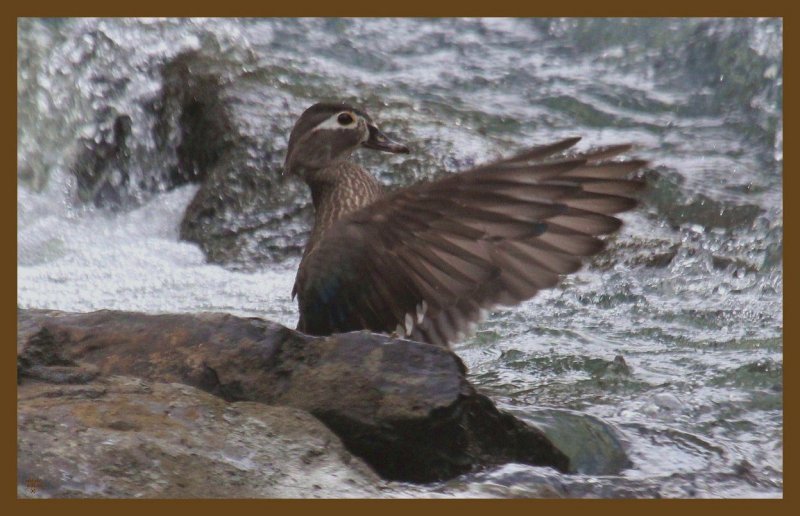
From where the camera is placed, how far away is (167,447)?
334 cm

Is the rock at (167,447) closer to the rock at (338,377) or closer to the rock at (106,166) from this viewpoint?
the rock at (338,377)

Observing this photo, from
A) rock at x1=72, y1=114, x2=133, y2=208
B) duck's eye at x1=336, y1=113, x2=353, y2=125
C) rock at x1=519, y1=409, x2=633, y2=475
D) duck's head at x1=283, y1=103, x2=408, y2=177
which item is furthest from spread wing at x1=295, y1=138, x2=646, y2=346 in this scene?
rock at x1=72, y1=114, x2=133, y2=208

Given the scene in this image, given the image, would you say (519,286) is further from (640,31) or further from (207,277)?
(640,31)

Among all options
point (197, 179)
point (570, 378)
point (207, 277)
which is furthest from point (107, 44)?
point (570, 378)

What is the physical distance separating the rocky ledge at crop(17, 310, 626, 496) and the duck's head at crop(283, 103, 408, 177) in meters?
1.35

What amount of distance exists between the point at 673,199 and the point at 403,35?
14.3ft

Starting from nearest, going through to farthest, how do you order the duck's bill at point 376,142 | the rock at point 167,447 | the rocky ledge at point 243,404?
the rock at point 167,447 → the rocky ledge at point 243,404 → the duck's bill at point 376,142

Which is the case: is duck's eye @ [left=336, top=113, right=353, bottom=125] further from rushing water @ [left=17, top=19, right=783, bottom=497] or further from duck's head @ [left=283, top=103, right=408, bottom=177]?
rushing water @ [left=17, top=19, right=783, bottom=497]

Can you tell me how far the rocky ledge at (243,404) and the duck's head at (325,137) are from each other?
1348 mm

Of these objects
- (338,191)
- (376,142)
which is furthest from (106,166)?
(338,191)

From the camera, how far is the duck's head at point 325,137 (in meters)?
5.29

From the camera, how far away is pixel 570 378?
552 centimetres

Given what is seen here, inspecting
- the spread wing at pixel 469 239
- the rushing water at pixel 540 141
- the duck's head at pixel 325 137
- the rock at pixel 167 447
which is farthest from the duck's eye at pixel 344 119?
the rock at pixel 167 447

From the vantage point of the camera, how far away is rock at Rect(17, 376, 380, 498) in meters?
3.16
